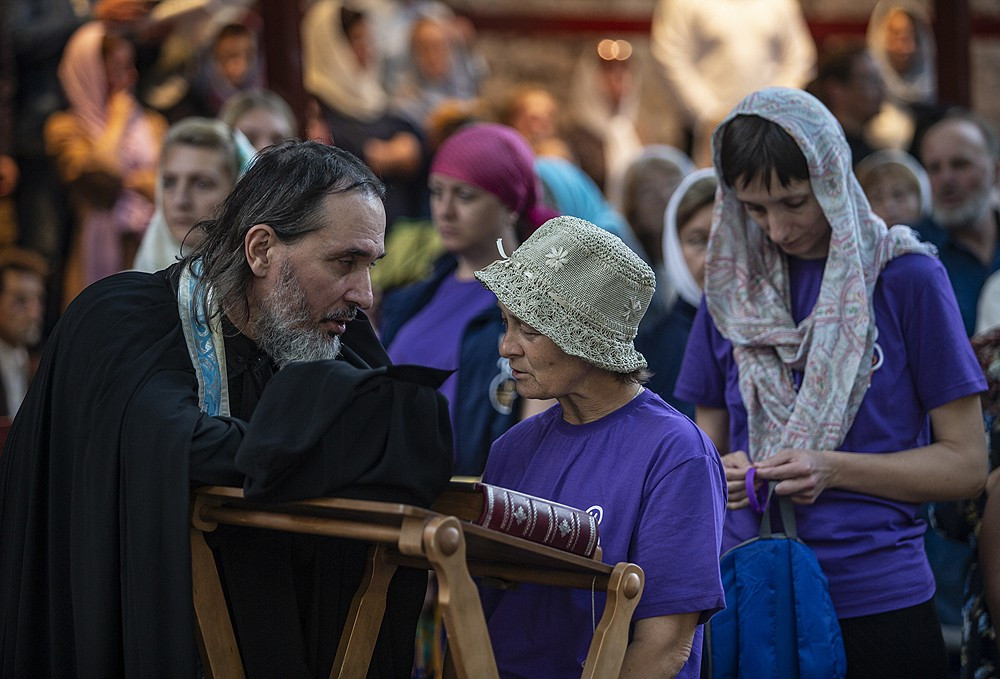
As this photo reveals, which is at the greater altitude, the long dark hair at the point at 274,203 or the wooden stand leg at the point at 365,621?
the long dark hair at the point at 274,203

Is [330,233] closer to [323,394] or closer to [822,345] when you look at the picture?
[323,394]

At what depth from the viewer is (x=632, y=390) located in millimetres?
2861

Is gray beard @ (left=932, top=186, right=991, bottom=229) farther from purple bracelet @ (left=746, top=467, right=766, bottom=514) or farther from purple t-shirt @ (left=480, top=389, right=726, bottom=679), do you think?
purple t-shirt @ (left=480, top=389, right=726, bottom=679)

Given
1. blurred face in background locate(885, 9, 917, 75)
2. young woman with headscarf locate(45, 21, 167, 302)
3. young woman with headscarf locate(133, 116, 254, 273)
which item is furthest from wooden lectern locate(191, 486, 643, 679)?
blurred face in background locate(885, 9, 917, 75)

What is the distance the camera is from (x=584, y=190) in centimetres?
623

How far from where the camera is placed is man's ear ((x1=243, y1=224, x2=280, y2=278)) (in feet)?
9.86

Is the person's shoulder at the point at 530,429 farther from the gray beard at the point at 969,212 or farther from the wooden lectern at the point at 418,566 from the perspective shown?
the gray beard at the point at 969,212

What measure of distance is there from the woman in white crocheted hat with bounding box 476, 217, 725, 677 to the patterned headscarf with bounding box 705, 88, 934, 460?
1.51ft

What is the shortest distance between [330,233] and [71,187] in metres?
4.57

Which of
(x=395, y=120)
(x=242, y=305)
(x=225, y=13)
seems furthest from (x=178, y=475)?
(x=225, y=13)

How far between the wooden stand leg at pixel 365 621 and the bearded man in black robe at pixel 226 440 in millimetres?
180

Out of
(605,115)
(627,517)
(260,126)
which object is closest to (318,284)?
(627,517)

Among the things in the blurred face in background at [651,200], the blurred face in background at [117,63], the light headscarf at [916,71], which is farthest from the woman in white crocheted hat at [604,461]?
the light headscarf at [916,71]

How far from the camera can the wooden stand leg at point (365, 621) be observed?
8.84 feet
